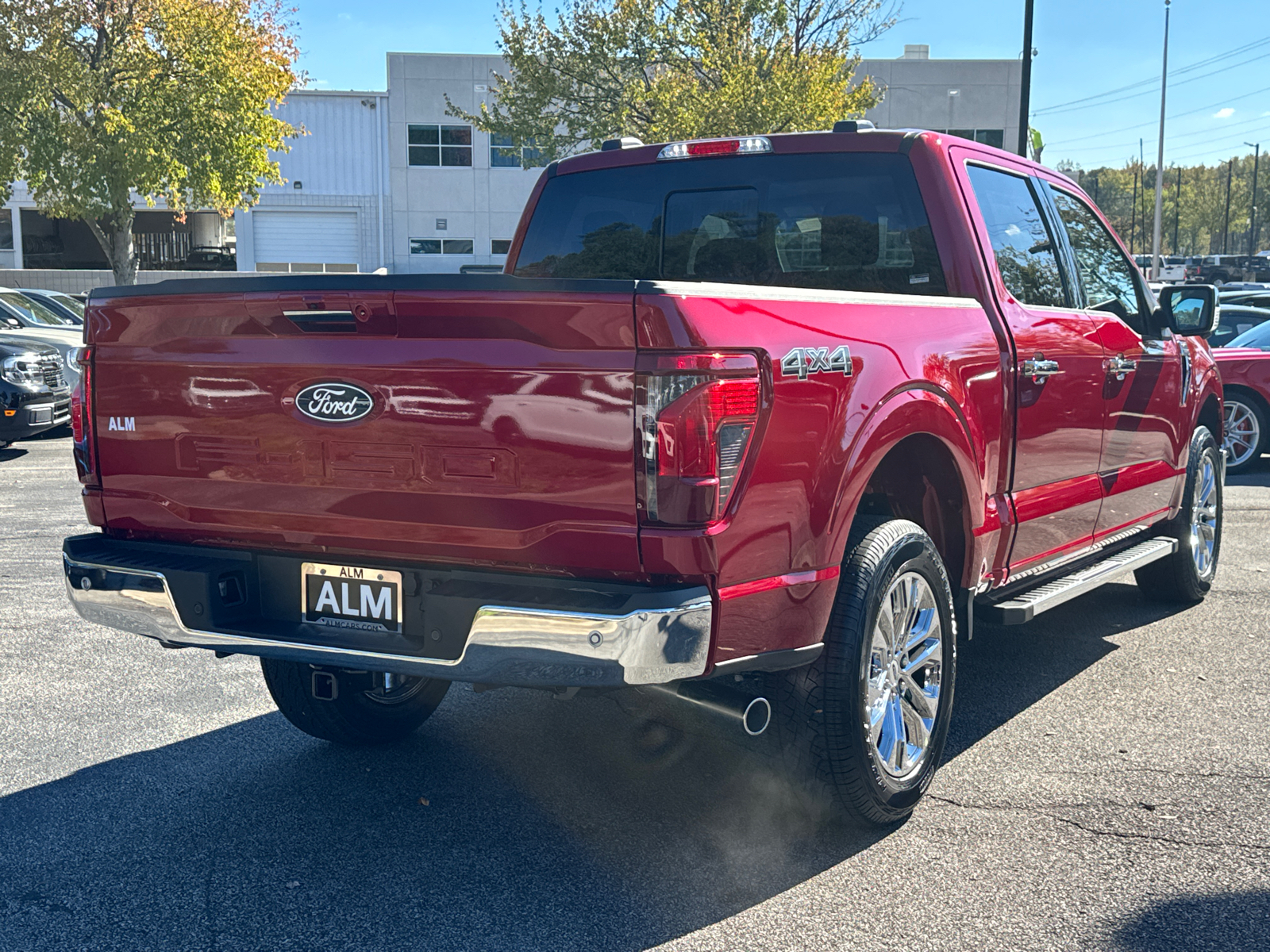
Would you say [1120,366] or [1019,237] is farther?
[1120,366]

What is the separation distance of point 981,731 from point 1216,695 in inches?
A: 43.6

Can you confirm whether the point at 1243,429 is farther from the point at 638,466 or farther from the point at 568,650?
the point at 568,650

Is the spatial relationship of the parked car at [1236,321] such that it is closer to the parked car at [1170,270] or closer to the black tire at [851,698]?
the black tire at [851,698]

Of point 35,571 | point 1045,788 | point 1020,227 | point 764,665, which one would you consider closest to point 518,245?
point 1020,227

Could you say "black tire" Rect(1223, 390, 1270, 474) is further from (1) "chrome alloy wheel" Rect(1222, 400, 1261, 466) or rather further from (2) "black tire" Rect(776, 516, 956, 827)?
(2) "black tire" Rect(776, 516, 956, 827)

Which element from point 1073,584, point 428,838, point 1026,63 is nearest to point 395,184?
point 1026,63

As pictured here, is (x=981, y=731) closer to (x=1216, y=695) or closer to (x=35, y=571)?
(x=1216, y=695)

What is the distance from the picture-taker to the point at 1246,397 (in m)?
12.0

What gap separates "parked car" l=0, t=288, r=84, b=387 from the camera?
13977mm

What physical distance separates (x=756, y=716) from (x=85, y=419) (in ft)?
6.81

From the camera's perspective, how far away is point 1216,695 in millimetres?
4926

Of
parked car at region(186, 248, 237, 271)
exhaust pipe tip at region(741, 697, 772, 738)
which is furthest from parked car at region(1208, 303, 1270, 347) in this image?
parked car at region(186, 248, 237, 271)

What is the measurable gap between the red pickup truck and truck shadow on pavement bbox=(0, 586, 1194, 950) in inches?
12.4

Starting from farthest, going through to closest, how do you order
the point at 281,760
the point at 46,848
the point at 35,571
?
the point at 35,571 → the point at 281,760 → the point at 46,848
